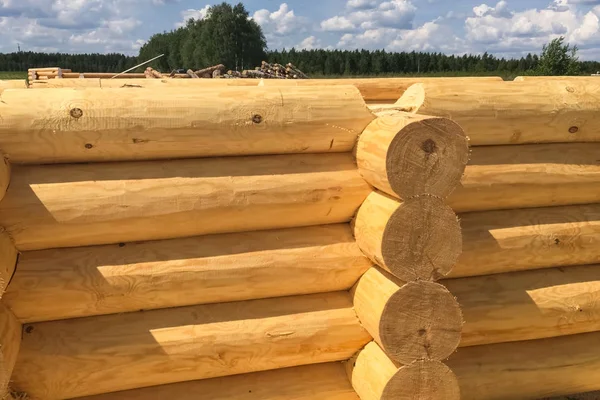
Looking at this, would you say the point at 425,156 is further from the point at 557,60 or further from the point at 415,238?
the point at 557,60

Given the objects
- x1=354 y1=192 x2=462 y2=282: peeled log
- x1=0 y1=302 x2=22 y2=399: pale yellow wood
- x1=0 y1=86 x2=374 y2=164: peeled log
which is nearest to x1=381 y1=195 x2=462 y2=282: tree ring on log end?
x1=354 y1=192 x2=462 y2=282: peeled log

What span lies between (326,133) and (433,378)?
199 cm

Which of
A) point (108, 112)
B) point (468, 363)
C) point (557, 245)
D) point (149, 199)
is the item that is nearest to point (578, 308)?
point (557, 245)

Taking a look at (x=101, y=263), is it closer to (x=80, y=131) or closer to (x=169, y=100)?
(x=80, y=131)

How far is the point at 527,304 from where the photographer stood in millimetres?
4570

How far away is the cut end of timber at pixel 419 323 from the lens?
143 inches

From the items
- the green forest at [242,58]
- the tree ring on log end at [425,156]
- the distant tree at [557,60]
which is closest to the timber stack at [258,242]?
the tree ring on log end at [425,156]

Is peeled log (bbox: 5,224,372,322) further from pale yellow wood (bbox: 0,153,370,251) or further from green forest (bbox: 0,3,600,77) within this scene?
green forest (bbox: 0,3,600,77)

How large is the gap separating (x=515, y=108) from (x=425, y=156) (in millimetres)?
1516

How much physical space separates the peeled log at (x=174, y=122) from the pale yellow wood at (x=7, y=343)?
1049mm

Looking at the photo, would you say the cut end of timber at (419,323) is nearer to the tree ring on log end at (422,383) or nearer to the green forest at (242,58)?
the tree ring on log end at (422,383)

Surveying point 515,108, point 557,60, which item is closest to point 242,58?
point 557,60

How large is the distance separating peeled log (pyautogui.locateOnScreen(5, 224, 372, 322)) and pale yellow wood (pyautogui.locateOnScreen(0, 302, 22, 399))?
3.7 inches

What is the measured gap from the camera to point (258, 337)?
12.8 ft
